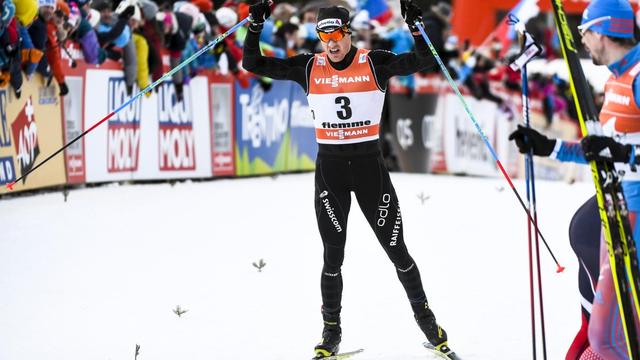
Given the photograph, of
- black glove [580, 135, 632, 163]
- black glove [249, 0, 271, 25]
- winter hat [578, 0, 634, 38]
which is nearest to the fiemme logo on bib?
black glove [249, 0, 271, 25]

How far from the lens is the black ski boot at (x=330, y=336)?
6566mm

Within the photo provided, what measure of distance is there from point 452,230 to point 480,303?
11.4 ft

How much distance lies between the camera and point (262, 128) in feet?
55.0

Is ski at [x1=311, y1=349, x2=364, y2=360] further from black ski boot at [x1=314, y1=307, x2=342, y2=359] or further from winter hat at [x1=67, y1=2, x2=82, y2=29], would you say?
winter hat at [x1=67, y1=2, x2=82, y2=29]

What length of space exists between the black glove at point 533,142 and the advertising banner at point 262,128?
11.8 metres

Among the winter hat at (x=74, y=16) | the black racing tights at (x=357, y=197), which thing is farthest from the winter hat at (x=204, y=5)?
the black racing tights at (x=357, y=197)

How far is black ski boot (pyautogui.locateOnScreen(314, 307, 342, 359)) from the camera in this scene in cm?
657

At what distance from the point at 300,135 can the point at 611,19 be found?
12.8 meters

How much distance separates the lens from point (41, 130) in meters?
12.7

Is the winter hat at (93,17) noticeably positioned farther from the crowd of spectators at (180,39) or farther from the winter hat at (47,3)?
the winter hat at (47,3)

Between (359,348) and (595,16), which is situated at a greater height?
(595,16)

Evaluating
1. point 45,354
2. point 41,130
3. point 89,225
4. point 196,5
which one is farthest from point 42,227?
point 196,5

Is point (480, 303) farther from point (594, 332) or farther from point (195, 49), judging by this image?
point (195, 49)

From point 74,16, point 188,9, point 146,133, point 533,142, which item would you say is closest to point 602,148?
point 533,142
